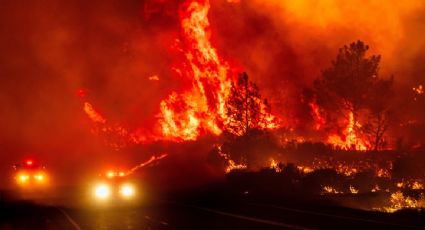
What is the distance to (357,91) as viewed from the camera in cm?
3997

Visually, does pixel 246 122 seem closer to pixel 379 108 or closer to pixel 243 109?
pixel 243 109

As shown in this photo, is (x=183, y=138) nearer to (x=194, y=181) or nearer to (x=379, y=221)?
(x=194, y=181)

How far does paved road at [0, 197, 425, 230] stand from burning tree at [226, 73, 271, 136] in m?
13.6

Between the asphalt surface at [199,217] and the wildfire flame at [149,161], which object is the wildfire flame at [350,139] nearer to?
the wildfire flame at [149,161]

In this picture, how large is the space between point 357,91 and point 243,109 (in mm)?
10300

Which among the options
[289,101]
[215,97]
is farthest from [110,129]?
[289,101]

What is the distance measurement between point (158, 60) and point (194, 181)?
67.7 ft

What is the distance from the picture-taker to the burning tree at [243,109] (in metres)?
34.5

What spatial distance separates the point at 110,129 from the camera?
186 ft

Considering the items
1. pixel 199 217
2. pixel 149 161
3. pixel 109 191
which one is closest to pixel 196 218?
pixel 199 217

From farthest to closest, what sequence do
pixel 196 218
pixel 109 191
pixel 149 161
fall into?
pixel 149 161, pixel 109 191, pixel 196 218

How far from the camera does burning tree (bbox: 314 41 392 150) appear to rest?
39625 mm

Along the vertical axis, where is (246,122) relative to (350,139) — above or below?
below

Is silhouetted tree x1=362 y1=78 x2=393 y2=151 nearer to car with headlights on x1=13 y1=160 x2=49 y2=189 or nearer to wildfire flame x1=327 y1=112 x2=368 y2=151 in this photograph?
wildfire flame x1=327 y1=112 x2=368 y2=151
